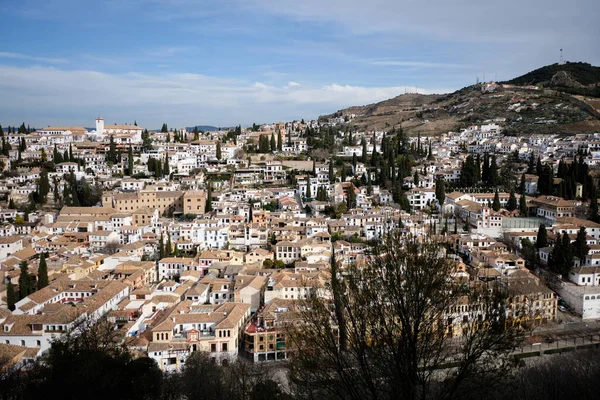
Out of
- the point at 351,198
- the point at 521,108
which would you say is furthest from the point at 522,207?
the point at 521,108

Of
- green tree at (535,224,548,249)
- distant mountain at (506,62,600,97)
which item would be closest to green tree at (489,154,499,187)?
green tree at (535,224,548,249)

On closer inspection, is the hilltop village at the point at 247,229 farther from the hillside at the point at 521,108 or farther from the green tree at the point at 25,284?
the hillside at the point at 521,108

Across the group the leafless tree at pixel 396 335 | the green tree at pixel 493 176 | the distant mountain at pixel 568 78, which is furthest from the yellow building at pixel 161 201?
the distant mountain at pixel 568 78

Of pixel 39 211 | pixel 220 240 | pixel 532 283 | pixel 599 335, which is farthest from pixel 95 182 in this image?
pixel 599 335

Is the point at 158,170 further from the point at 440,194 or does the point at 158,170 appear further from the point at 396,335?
the point at 396,335

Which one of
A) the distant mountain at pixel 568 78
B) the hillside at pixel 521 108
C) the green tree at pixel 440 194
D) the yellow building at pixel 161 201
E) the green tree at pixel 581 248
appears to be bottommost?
the green tree at pixel 581 248

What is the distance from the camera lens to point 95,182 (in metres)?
30.8

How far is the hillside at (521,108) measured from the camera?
46.2 meters

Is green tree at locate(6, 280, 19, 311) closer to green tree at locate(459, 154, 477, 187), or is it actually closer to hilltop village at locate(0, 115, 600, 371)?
hilltop village at locate(0, 115, 600, 371)

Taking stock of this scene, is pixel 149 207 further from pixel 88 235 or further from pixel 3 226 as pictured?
pixel 3 226

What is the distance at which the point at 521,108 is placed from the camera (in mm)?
51688

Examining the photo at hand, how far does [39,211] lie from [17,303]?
13.6 metres

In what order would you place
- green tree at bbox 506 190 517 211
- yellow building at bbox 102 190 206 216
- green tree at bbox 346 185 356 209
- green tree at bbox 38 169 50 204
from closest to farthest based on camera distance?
green tree at bbox 506 190 517 211, yellow building at bbox 102 190 206 216, green tree at bbox 346 185 356 209, green tree at bbox 38 169 50 204

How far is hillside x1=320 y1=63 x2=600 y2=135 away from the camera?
46.2 metres
